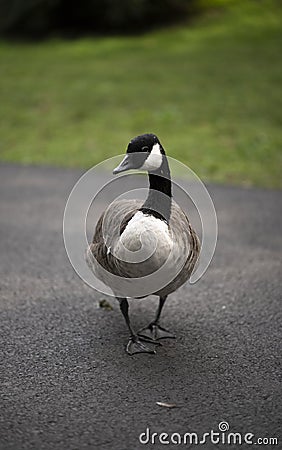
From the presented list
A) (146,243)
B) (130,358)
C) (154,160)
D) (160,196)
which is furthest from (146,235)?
(130,358)

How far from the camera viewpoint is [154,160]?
3643 millimetres

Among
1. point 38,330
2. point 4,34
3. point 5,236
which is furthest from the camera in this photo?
point 4,34

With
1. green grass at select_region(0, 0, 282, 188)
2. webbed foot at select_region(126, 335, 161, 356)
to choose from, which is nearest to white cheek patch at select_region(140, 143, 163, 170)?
webbed foot at select_region(126, 335, 161, 356)

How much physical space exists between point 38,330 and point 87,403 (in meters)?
0.97

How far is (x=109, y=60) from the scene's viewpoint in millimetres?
15562

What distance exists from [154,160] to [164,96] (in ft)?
31.5

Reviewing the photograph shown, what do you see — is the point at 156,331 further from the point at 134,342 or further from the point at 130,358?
the point at 130,358

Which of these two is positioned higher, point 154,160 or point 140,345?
point 154,160

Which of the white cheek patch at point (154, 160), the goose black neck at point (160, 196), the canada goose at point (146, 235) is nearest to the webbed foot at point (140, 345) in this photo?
the canada goose at point (146, 235)

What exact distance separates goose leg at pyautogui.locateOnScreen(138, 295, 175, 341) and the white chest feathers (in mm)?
690

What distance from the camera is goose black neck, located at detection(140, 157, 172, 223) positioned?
364 cm

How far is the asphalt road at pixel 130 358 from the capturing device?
Result: 10.2 feet

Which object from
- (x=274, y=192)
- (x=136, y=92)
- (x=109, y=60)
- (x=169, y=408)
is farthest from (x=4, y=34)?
(x=169, y=408)

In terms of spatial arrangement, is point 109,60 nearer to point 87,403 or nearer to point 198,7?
point 198,7
